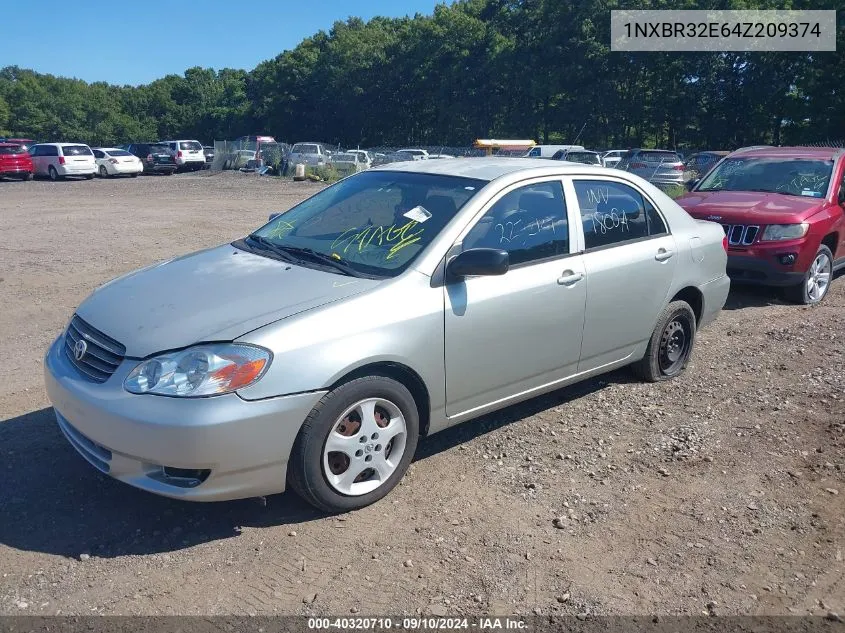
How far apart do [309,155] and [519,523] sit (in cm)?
3476

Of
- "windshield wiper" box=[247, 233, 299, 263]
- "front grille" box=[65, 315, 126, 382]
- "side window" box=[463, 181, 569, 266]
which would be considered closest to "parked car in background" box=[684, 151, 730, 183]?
"side window" box=[463, 181, 569, 266]

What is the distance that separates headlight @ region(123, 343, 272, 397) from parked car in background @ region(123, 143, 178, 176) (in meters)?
37.2

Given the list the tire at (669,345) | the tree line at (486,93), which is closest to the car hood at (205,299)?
the tire at (669,345)

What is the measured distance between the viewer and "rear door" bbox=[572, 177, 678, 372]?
4719 millimetres

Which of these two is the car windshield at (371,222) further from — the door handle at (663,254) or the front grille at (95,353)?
the door handle at (663,254)

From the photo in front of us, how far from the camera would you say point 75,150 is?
32188 mm

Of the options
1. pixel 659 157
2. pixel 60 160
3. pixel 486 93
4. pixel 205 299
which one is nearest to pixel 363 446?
pixel 205 299

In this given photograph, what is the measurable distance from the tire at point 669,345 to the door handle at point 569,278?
43.8 inches

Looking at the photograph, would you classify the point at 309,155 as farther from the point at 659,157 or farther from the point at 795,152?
the point at 795,152

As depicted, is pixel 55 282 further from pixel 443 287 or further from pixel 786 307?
pixel 786 307

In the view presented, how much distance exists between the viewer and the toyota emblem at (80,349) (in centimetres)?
361

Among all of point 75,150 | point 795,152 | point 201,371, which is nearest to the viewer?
point 201,371

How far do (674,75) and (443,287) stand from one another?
50215 millimetres

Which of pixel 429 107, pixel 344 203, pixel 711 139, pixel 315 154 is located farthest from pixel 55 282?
pixel 429 107
